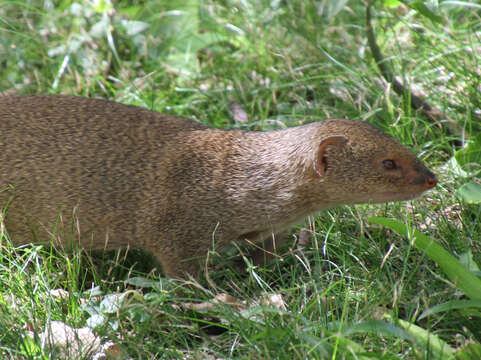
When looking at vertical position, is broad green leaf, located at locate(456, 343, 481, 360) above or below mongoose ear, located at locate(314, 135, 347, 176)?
below

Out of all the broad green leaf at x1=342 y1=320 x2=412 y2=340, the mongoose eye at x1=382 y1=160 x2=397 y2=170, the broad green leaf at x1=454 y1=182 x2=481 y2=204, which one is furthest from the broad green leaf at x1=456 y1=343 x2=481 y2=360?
the mongoose eye at x1=382 y1=160 x2=397 y2=170

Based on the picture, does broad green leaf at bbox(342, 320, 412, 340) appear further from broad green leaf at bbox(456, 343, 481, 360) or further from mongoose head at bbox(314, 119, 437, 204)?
mongoose head at bbox(314, 119, 437, 204)

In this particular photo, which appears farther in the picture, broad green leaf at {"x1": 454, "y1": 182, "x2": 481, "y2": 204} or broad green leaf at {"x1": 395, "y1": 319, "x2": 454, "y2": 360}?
broad green leaf at {"x1": 454, "y1": 182, "x2": 481, "y2": 204}

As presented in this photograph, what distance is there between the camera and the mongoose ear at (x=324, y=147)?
3969mm

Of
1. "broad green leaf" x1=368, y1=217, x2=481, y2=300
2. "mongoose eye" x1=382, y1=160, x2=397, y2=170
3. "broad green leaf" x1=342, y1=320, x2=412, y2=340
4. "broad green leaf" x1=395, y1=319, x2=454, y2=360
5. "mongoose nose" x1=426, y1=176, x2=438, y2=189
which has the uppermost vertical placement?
"mongoose eye" x1=382, y1=160, x2=397, y2=170

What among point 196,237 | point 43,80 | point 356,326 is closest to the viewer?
point 356,326

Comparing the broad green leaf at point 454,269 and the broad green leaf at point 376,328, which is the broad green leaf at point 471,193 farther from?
the broad green leaf at point 376,328

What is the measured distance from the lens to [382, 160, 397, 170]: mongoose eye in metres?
3.99

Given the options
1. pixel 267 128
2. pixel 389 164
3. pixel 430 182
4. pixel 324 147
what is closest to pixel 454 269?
pixel 430 182

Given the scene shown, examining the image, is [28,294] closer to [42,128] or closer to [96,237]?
[96,237]

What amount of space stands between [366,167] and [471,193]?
0.63m

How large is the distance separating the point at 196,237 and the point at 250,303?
68 centimetres

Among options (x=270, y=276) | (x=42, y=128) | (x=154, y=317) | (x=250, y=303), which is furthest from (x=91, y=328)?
(x=42, y=128)

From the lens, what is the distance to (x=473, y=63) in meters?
5.05
